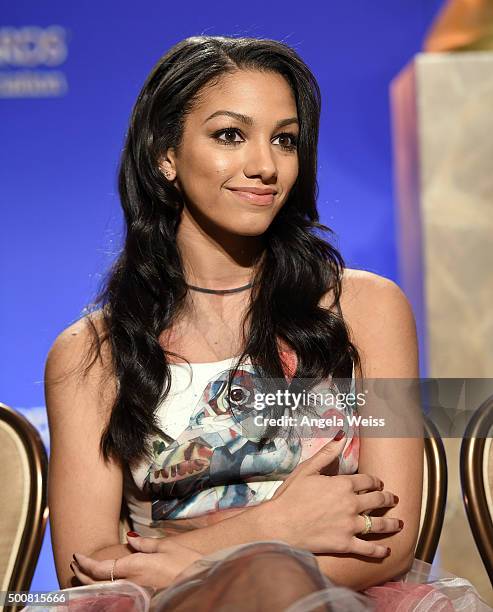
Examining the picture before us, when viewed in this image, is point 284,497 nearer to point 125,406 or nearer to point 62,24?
point 125,406

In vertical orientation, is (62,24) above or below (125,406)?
above

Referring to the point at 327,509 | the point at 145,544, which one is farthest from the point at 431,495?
the point at 145,544

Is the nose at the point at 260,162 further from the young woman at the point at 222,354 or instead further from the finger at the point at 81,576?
the finger at the point at 81,576

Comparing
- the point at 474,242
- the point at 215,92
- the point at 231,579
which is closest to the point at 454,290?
the point at 474,242

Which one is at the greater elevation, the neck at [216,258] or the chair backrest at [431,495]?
the neck at [216,258]

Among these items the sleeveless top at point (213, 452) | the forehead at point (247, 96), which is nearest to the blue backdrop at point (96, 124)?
the forehead at point (247, 96)

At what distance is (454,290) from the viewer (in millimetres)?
2949

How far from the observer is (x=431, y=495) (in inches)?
73.1

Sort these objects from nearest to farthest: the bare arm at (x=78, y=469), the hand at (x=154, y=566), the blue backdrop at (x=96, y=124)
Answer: the hand at (x=154, y=566) < the bare arm at (x=78, y=469) < the blue backdrop at (x=96, y=124)

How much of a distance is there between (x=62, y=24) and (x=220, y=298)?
164cm

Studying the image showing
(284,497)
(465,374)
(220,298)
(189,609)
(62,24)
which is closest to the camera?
(189,609)

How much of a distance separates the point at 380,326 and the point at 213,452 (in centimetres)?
37

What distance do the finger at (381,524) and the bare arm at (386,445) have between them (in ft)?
0.08

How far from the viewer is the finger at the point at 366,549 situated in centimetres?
153
